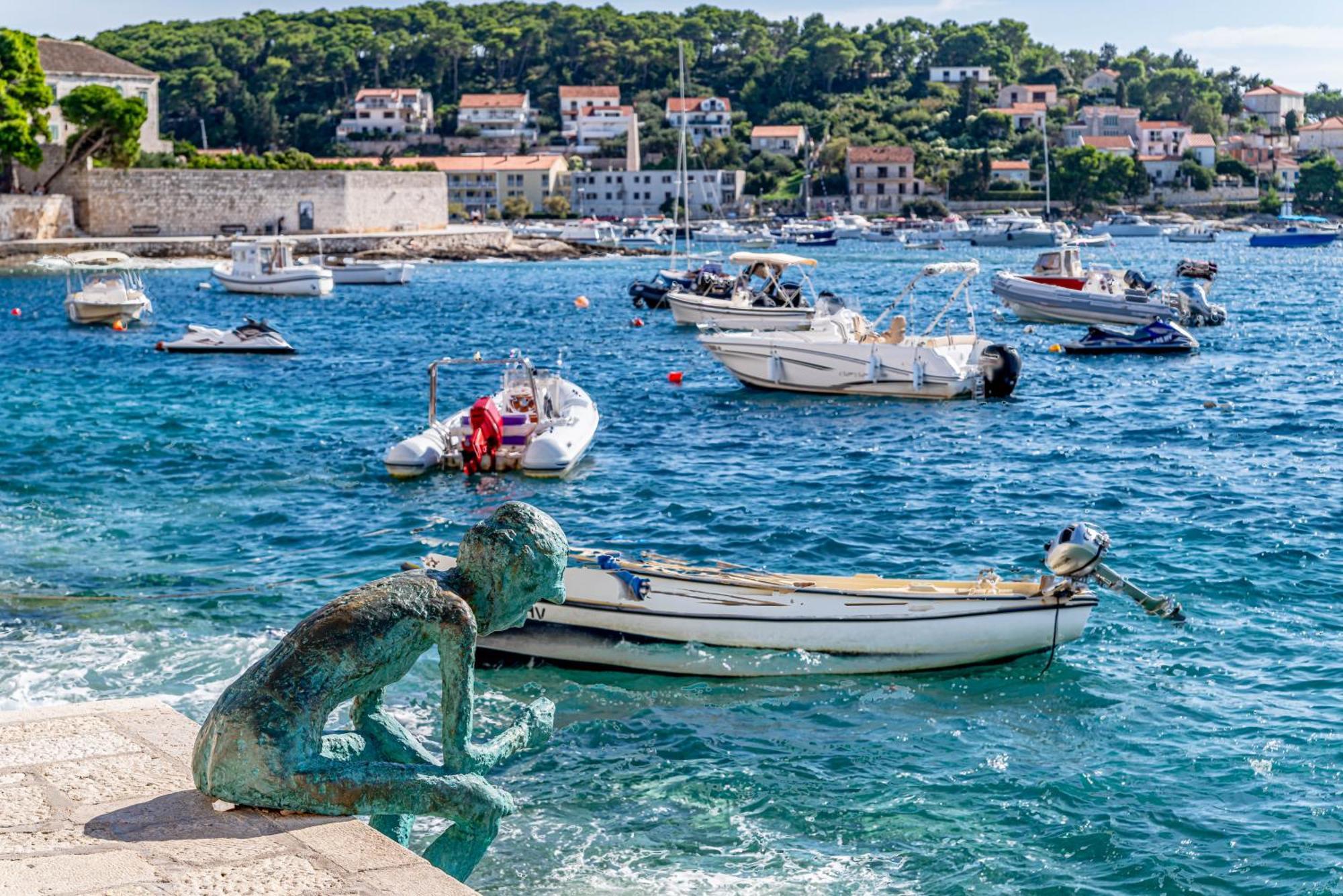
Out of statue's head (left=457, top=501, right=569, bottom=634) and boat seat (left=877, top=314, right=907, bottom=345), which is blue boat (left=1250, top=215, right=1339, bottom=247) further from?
statue's head (left=457, top=501, right=569, bottom=634)

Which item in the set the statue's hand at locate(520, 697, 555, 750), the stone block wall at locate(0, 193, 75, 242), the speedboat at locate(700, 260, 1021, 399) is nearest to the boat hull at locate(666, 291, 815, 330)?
the speedboat at locate(700, 260, 1021, 399)

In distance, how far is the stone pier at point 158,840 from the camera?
3846 mm

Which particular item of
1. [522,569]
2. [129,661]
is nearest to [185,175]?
[129,661]

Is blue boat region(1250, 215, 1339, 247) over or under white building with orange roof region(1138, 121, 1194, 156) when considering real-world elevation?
under

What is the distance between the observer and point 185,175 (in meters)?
71.1

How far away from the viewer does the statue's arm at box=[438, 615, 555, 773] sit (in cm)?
413

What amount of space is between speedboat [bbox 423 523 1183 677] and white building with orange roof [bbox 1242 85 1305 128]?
196m

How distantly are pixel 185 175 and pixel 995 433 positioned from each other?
5833 cm

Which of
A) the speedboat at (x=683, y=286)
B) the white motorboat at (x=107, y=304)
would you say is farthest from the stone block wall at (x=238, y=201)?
the speedboat at (x=683, y=286)

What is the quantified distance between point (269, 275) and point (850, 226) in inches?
2740

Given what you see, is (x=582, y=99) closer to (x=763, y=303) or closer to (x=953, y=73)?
(x=953, y=73)

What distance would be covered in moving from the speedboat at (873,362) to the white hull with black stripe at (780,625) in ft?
48.0

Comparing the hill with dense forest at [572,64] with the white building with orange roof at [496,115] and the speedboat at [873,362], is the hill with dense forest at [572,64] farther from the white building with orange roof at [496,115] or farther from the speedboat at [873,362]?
the speedboat at [873,362]

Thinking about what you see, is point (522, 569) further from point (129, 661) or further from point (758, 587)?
point (129, 661)
